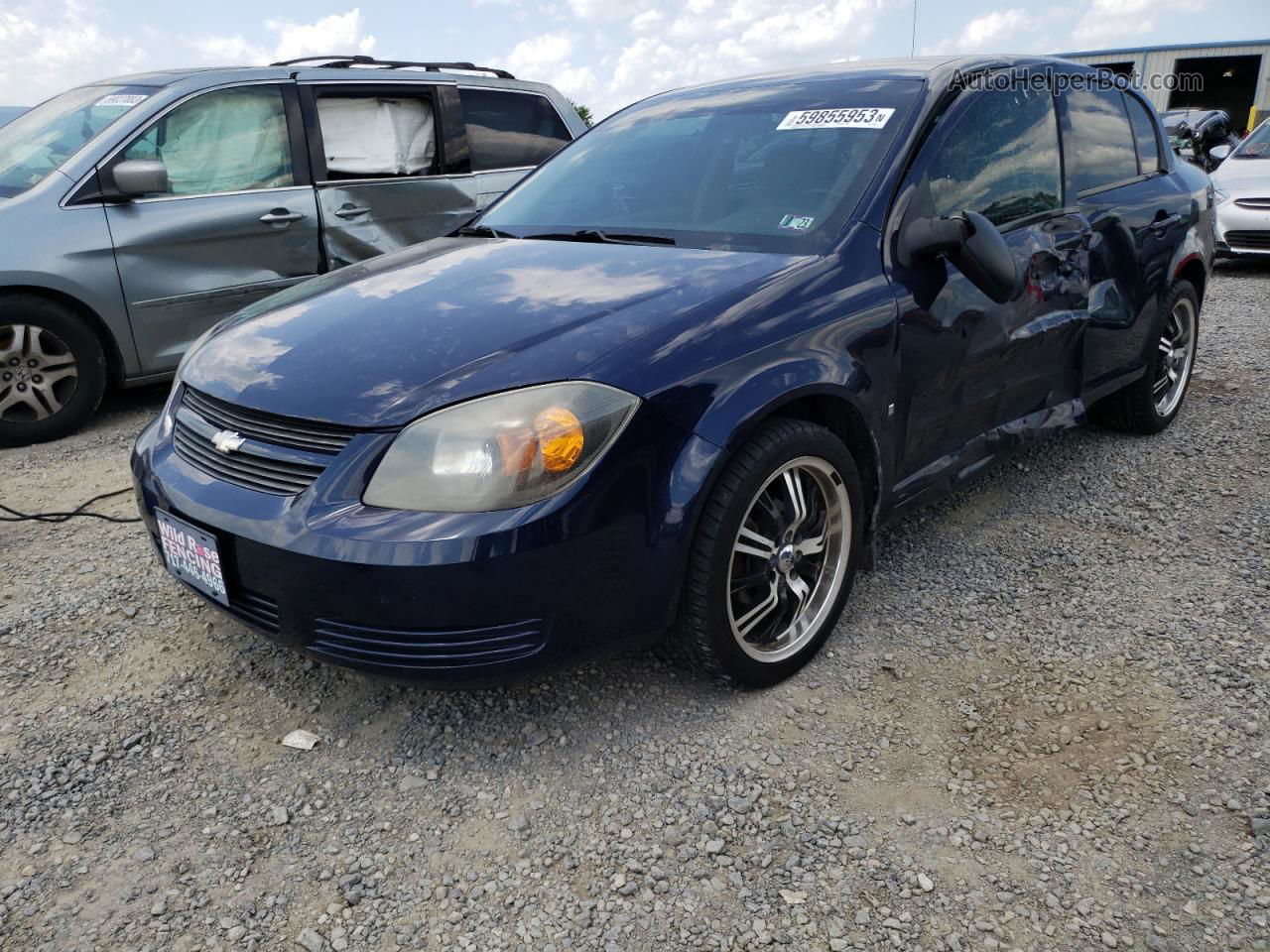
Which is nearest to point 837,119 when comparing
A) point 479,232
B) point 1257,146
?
point 479,232

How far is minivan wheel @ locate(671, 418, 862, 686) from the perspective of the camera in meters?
2.25

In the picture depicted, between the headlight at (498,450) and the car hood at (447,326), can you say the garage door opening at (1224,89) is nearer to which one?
the car hood at (447,326)

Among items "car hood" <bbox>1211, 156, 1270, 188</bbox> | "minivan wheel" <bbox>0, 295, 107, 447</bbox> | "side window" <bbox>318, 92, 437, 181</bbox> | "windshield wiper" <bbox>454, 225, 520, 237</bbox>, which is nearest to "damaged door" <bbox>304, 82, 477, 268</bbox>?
"side window" <bbox>318, 92, 437, 181</bbox>

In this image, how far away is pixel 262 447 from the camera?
2.21 m

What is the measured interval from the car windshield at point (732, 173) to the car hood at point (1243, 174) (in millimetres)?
7297

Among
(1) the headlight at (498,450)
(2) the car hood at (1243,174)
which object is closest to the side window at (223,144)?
(1) the headlight at (498,450)

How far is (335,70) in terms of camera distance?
535 cm

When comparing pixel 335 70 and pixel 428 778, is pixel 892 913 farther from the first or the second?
pixel 335 70

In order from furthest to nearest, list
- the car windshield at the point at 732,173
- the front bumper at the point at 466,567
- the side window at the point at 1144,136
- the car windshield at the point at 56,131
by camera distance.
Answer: the car windshield at the point at 56,131
the side window at the point at 1144,136
the car windshield at the point at 732,173
the front bumper at the point at 466,567

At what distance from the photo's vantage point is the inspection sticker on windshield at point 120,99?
4.80 metres

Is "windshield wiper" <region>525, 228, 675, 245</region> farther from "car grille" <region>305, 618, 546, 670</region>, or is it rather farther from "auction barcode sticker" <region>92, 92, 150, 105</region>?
"auction barcode sticker" <region>92, 92, 150, 105</region>

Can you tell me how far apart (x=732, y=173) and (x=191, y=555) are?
1.88 meters

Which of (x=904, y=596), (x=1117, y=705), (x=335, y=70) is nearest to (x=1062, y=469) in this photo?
(x=904, y=596)

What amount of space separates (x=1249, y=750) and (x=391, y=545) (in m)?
2.03
